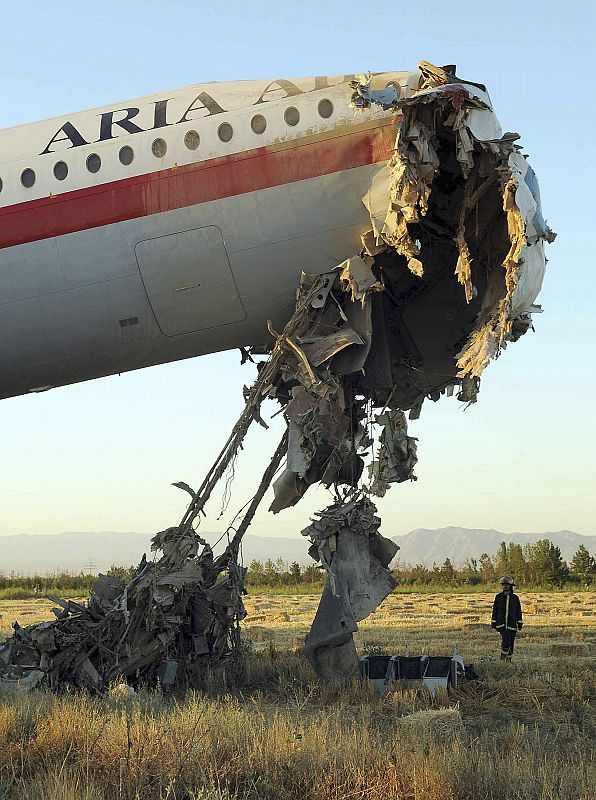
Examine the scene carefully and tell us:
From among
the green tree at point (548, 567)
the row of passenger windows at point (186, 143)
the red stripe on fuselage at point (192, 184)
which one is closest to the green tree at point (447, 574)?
the green tree at point (548, 567)

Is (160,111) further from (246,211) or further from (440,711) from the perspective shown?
(440,711)

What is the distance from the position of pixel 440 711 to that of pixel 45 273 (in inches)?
351

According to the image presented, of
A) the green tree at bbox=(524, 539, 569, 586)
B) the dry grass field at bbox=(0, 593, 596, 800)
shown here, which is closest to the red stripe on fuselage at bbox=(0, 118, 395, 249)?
the dry grass field at bbox=(0, 593, 596, 800)

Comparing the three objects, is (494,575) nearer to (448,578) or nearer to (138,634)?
(448,578)

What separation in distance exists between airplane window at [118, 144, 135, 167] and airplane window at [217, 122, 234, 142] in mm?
1442

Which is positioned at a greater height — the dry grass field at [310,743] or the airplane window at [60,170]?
the airplane window at [60,170]

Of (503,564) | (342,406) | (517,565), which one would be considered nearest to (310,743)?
(342,406)

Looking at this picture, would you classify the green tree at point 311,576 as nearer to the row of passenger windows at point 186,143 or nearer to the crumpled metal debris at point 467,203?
the crumpled metal debris at point 467,203

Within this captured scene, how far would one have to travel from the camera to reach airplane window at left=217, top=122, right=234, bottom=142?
1488 centimetres

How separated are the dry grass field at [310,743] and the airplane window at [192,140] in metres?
8.13

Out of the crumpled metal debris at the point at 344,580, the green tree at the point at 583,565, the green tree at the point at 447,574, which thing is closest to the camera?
the crumpled metal debris at the point at 344,580

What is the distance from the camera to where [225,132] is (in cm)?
1492

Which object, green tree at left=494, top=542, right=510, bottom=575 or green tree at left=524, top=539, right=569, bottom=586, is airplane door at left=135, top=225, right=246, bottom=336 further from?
green tree at left=494, top=542, right=510, bottom=575

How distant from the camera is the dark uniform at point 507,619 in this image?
18.1 m
